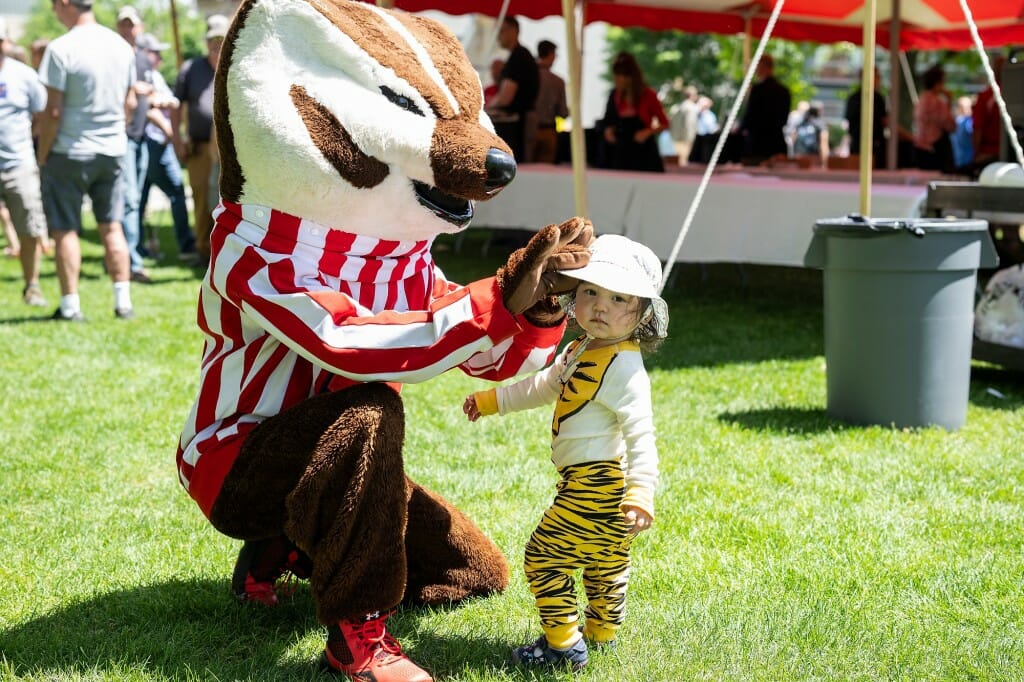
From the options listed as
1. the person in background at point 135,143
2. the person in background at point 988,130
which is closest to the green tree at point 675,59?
the person in background at point 988,130

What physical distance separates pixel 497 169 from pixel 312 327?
0.54 meters

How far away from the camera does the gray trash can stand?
472cm

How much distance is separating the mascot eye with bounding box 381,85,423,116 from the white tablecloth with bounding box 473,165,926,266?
535 centimetres

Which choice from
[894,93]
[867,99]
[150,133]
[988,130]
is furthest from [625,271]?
[894,93]

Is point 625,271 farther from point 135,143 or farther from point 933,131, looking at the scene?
point 933,131

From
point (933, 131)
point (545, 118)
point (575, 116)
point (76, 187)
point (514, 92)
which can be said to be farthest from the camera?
point (933, 131)

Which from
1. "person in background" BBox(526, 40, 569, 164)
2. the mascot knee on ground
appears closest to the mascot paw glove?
the mascot knee on ground

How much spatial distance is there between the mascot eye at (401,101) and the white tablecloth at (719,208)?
5346 millimetres

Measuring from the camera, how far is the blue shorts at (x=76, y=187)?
23.7ft

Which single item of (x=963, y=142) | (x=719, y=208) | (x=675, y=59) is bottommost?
(x=719, y=208)

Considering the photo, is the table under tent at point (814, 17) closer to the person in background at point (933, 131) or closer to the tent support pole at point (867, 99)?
the person in background at point (933, 131)

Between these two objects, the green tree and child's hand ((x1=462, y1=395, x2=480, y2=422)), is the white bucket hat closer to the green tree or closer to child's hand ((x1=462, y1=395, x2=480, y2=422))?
child's hand ((x1=462, y1=395, x2=480, y2=422))

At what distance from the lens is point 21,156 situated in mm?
7691

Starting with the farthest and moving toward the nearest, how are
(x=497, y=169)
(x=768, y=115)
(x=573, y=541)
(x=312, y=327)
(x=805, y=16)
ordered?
(x=805, y=16), (x=768, y=115), (x=573, y=541), (x=497, y=169), (x=312, y=327)
